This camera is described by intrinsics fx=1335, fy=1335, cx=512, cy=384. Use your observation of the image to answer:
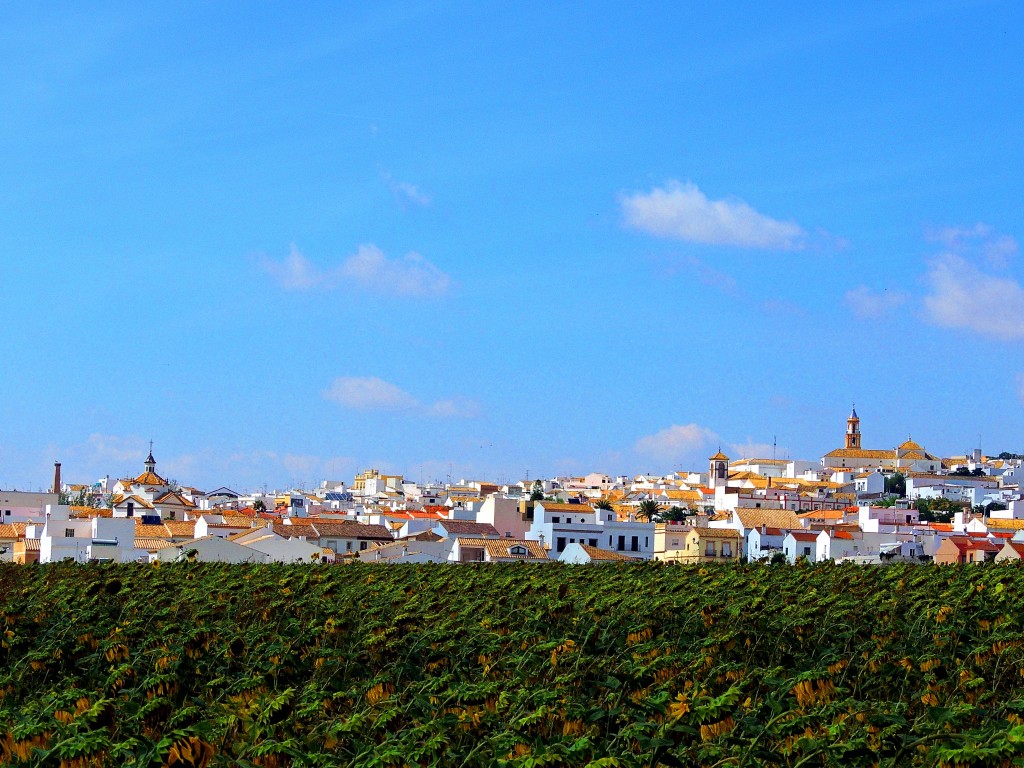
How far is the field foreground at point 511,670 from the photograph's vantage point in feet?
30.7

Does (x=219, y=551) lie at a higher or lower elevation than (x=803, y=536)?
lower

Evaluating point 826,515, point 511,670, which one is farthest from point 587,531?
point 511,670

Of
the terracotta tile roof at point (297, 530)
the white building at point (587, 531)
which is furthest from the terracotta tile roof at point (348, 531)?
the white building at point (587, 531)

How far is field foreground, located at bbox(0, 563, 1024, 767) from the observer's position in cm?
934

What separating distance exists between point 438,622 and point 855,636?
5522mm

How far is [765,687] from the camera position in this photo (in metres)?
13.7

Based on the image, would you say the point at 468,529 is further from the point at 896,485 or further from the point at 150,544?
the point at 896,485

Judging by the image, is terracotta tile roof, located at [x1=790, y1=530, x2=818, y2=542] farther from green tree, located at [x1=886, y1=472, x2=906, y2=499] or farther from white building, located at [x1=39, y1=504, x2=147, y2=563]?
green tree, located at [x1=886, y1=472, x2=906, y2=499]

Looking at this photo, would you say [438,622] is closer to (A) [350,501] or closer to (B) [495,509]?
(B) [495,509]

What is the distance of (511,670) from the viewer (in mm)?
14547

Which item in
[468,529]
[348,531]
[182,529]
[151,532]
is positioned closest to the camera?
[348,531]

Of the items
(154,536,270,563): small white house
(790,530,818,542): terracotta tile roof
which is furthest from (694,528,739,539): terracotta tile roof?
(154,536,270,563): small white house

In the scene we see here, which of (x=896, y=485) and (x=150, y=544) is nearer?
(x=150, y=544)

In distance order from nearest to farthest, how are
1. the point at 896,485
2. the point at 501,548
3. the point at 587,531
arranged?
the point at 501,548 → the point at 587,531 → the point at 896,485
